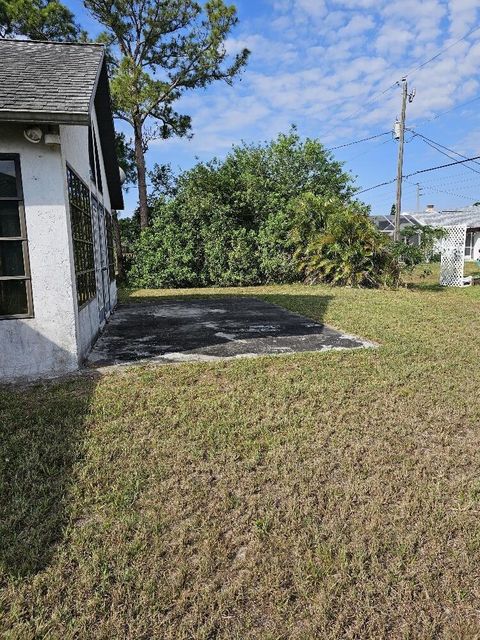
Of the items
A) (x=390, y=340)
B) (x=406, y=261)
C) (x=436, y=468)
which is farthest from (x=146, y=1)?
(x=436, y=468)

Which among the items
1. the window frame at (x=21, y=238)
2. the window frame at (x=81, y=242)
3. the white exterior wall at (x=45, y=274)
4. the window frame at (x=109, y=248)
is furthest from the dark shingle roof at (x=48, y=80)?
the window frame at (x=109, y=248)

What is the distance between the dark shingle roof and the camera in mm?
4258

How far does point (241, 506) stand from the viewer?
270cm

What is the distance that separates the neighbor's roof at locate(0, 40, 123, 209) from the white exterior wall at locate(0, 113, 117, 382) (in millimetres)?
309

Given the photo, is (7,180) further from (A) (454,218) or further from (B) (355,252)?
(A) (454,218)

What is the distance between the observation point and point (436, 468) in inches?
123

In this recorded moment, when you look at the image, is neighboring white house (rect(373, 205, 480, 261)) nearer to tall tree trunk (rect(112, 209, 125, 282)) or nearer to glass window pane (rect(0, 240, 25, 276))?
tall tree trunk (rect(112, 209, 125, 282))

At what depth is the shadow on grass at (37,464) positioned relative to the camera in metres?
2.33

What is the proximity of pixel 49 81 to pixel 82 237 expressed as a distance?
6.36 feet

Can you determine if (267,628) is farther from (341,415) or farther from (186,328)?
(186,328)

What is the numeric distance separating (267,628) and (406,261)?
13409 mm

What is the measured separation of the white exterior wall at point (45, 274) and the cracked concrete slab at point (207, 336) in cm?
58

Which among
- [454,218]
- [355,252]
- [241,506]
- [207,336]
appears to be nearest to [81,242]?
[207,336]

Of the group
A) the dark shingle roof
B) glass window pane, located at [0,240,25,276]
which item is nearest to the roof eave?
the dark shingle roof
